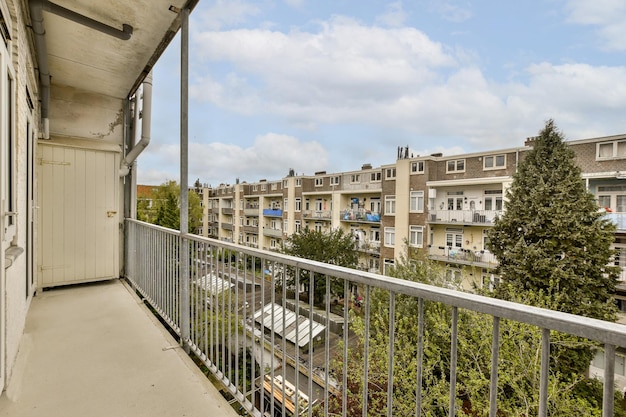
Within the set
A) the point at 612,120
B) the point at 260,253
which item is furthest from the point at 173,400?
the point at 612,120

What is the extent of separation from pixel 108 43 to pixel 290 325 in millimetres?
3257

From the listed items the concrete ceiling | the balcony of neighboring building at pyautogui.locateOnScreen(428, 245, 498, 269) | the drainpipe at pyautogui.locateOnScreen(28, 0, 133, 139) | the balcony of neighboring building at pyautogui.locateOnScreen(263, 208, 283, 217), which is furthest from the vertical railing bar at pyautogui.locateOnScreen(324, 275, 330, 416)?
the balcony of neighboring building at pyautogui.locateOnScreen(263, 208, 283, 217)

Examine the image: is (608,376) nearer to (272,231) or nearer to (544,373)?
(544,373)

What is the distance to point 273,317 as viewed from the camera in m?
1.50

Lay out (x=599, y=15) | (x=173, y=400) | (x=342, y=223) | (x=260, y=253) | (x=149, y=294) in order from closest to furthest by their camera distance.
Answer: (x=260, y=253), (x=173, y=400), (x=149, y=294), (x=599, y=15), (x=342, y=223)

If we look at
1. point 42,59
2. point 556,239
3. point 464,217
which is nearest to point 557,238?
point 556,239

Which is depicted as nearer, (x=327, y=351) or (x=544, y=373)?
(x=544, y=373)

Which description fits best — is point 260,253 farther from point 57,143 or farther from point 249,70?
point 249,70

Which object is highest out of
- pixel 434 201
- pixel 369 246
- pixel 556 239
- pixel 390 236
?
pixel 434 201

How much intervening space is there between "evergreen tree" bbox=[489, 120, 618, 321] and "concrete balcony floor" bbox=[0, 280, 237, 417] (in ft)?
27.1

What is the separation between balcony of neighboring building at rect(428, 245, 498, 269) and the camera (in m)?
11.8

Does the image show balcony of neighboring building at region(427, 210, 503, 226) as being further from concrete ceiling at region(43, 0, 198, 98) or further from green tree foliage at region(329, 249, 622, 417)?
concrete ceiling at region(43, 0, 198, 98)

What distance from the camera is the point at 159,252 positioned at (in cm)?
290

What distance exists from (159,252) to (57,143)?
7.18ft
